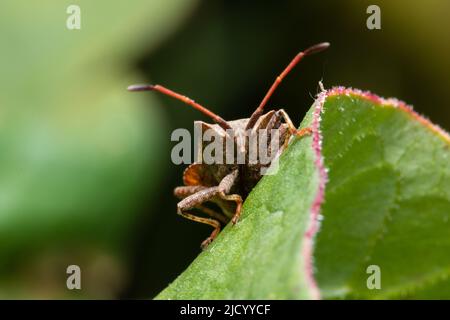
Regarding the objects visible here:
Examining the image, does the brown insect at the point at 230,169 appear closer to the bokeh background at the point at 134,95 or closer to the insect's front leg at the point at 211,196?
the insect's front leg at the point at 211,196

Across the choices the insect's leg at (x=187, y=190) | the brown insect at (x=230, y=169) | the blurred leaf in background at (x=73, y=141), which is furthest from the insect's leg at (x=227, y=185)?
the blurred leaf in background at (x=73, y=141)

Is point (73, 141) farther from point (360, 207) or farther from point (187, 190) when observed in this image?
point (360, 207)

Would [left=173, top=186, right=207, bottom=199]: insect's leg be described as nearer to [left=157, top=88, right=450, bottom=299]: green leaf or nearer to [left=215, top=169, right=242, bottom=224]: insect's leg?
[left=215, top=169, right=242, bottom=224]: insect's leg

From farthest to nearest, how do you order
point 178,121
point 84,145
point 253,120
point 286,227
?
point 178,121 → point 84,145 → point 253,120 → point 286,227

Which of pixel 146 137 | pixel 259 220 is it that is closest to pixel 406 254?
pixel 259 220

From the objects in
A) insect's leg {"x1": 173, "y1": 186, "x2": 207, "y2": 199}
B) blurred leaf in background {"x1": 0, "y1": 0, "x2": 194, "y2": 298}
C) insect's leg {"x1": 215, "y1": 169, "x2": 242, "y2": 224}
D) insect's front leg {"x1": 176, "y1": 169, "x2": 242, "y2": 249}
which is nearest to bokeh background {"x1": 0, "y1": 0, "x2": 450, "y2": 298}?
blurred leaf in background {"x1": 0, "y1": 0, "x2": 194, "y2": 298}

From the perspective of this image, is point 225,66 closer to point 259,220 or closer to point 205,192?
point 205,192
